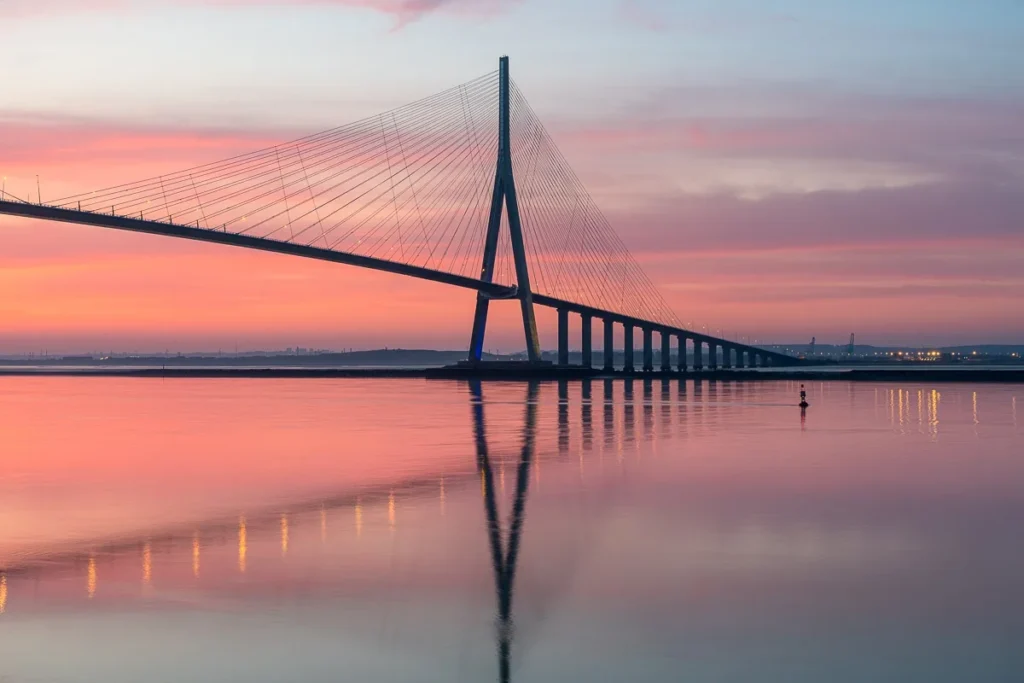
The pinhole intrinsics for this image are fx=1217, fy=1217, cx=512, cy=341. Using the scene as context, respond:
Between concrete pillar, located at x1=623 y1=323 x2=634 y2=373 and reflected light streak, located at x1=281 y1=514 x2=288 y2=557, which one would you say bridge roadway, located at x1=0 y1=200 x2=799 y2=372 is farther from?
reflected light streak, located at x1=281 y1=514 x2=288 y2=557

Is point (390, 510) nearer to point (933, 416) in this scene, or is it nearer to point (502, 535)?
point (502, 535)

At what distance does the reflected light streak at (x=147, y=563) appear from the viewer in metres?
12.0

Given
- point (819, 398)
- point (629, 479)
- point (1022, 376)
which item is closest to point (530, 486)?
point (629, 479)

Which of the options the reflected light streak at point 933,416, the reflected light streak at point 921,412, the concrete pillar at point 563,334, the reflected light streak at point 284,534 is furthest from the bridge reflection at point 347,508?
the concrete pillar at point 563,334

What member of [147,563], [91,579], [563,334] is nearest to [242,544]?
[147,563]

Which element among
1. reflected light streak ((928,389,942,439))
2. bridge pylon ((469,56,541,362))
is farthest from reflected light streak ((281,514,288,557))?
bridge pylon ((469,56,541,362))

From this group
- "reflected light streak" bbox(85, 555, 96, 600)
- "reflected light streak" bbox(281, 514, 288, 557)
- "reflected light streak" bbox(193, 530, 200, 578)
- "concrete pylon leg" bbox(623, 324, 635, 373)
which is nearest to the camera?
"reflected light streak" bbox(85, 555, 96, 600)

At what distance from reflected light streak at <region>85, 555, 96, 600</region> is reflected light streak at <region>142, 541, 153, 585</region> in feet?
1.55

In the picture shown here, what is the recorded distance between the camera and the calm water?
29.2ft

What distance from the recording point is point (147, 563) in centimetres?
1284

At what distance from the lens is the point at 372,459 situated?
25.1 m

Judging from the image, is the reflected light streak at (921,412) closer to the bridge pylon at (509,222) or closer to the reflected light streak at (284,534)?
the reflected light streak at (284,534)

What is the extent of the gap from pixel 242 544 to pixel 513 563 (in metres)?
3.38

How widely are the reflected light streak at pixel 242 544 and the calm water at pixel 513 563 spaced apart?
0.18 feet
